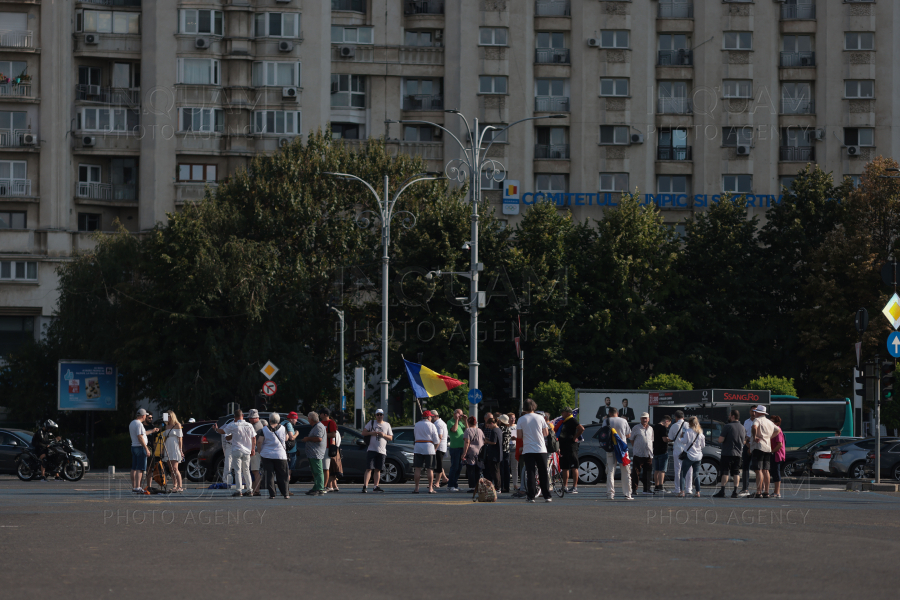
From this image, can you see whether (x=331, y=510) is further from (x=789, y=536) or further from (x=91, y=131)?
(x=91, y=131)

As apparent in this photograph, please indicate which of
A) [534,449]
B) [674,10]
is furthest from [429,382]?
[674,10]

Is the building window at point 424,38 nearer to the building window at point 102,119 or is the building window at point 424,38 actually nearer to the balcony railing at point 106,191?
the building window at point 102,119

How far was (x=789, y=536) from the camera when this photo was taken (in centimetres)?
1395

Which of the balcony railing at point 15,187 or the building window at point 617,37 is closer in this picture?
the balcony railing at point 15,187

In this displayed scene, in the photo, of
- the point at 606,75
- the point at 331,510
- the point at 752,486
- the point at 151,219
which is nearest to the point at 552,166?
the point at 606,75

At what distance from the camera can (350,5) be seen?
62.5 meters

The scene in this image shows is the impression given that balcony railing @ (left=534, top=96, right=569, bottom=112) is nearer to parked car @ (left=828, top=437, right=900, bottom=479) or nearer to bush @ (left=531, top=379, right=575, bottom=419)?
bush @ (left=531, top=379, right=575, bottom=419)

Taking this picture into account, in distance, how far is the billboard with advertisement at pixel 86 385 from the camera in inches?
1813

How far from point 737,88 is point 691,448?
4298cm

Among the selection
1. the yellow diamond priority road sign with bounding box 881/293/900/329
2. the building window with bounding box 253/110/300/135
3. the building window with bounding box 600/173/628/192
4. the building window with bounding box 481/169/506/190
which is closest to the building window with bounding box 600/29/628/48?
the building window with bounding box 600/173/628/192

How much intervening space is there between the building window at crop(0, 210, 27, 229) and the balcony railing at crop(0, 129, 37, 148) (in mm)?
3289

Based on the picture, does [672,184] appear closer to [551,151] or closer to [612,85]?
[612,85]

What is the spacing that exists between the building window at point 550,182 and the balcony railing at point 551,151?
1.01 meters

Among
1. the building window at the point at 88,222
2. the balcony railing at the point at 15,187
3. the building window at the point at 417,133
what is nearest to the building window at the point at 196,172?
the building window at the point at 88,222
